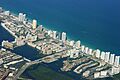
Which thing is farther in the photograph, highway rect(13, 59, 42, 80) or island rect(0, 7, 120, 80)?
island rect(0, 7, 120, 80)

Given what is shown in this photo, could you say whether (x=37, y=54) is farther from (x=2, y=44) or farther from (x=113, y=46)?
(x=113, y=46)

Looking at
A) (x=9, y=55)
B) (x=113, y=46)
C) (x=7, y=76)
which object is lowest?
(x=7, y=76)

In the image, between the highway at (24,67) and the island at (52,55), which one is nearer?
the highway at (24,67)

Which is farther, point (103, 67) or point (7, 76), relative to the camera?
point (103, 67)

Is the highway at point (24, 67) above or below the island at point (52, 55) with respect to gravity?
below

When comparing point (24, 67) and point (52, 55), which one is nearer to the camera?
point (24, 67)

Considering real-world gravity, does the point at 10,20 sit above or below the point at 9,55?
above

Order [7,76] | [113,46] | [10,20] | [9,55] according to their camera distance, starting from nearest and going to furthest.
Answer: [7,76] < [9,55] < [113,46] < [10,20]

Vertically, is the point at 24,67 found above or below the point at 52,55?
below

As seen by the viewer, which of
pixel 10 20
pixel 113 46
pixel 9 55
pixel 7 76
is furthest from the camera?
pixel 10 20

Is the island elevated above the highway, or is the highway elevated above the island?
the island

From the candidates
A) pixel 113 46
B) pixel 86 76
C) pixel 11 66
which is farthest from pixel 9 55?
pixel 113 46
